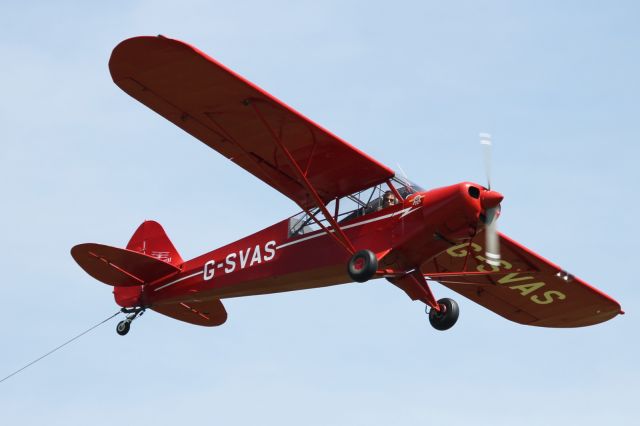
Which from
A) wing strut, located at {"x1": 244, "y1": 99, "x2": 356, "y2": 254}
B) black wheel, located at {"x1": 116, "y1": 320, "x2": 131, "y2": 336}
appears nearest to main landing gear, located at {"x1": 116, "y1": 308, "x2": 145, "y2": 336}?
black wheel, located at {"x1": 116, "y1": 320, "x2": 131, "y2": 336}

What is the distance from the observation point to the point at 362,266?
15.8m

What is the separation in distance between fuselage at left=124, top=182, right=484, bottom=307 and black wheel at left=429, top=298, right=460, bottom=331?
0.87 metres

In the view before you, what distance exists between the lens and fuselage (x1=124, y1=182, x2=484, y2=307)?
52.2ft

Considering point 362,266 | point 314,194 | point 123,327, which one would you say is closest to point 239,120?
point 314,194

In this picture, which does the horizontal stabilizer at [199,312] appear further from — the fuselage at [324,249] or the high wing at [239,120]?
the high wing at [239,120]

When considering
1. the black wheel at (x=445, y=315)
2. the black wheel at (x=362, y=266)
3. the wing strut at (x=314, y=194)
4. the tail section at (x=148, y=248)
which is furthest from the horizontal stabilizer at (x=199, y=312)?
the black wheel at (x=362, y=266)

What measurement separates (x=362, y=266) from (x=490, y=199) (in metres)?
1.89

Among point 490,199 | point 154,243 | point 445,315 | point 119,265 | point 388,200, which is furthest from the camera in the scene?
point 154,243

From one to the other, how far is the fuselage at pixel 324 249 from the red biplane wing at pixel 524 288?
2296mm

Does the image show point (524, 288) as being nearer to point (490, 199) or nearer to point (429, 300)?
point (429, 300)

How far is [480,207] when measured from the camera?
1574cm

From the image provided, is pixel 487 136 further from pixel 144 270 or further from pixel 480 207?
pixel 144 270

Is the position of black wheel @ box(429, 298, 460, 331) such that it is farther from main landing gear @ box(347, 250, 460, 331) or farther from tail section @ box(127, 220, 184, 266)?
tail section @ box(127, 220, 184, 266)

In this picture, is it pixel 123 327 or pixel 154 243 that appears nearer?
pixel 123 327
